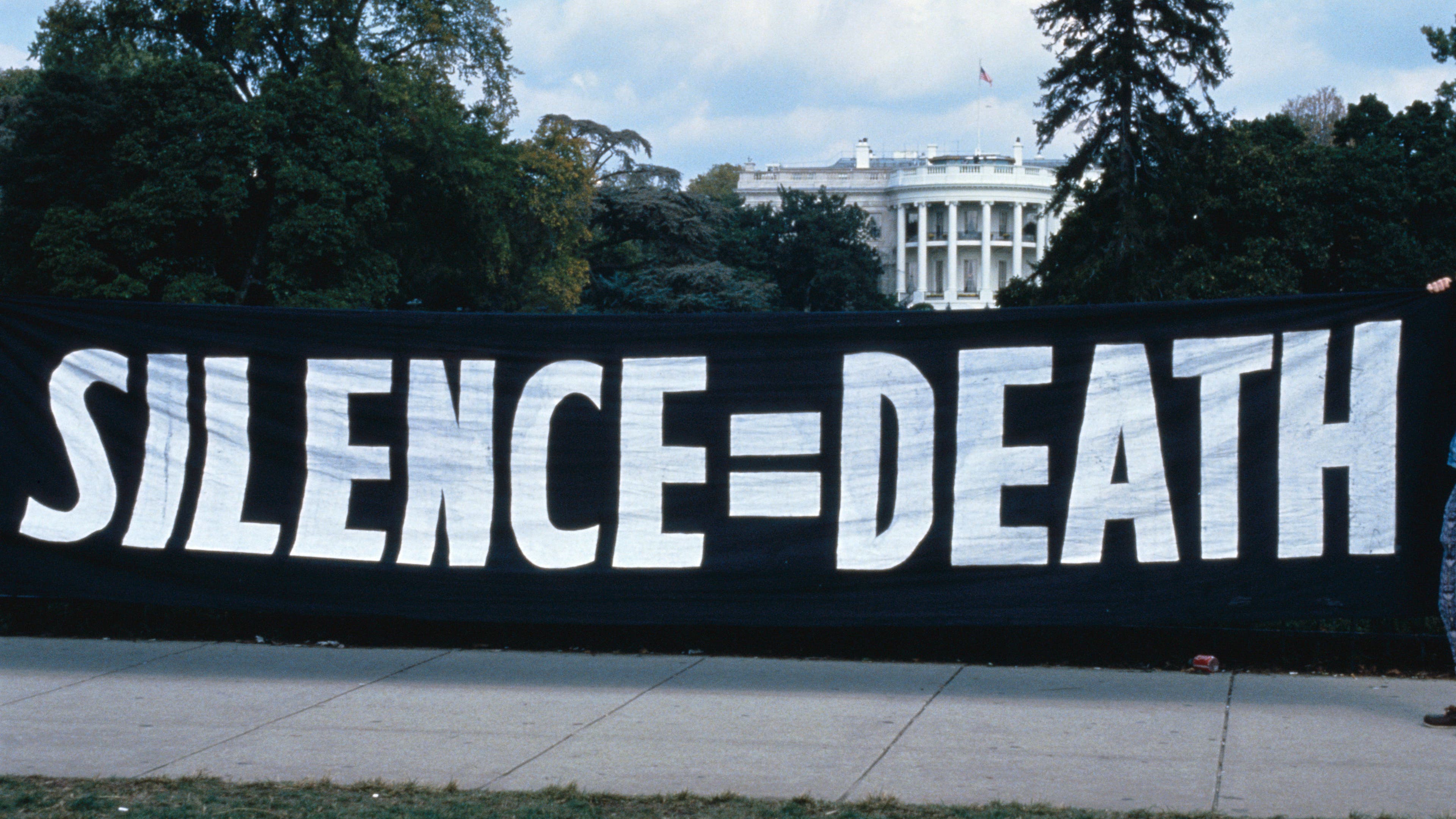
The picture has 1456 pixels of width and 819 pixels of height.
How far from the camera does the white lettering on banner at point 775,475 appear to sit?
6.90 m

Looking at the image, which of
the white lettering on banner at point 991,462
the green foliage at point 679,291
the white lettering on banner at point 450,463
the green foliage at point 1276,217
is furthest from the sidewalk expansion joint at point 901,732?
the green foliage at point 679,291

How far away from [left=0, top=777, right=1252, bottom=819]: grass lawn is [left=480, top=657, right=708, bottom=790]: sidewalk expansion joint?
26 cm

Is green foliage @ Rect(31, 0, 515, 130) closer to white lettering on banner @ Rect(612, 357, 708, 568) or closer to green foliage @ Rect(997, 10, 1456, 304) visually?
green foliage @ Rect(997, 10, 1456, 304)

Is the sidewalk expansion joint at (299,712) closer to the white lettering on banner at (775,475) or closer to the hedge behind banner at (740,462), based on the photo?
the hedge behind banner at (740,462)

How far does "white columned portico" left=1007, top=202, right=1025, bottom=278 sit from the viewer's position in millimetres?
112312

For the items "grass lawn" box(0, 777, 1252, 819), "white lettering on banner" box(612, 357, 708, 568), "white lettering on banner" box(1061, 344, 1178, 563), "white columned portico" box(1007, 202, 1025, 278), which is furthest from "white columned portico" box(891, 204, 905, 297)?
"grass lawn" box(0, 777, 1252, 819)

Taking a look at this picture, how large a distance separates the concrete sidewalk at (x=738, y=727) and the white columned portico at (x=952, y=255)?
354 feet

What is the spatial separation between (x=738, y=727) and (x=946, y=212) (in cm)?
11388

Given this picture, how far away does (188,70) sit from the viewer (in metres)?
38.0

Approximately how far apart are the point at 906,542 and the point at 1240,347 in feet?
6.10

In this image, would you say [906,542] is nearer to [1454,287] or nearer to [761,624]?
[761,624]

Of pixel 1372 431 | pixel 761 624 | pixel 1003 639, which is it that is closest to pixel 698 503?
pixel 761 624

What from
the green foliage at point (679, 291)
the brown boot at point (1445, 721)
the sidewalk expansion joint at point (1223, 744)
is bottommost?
the sidewalk expansion joint at point (1223, 744)

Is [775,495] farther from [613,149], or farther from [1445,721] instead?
[613,149]
